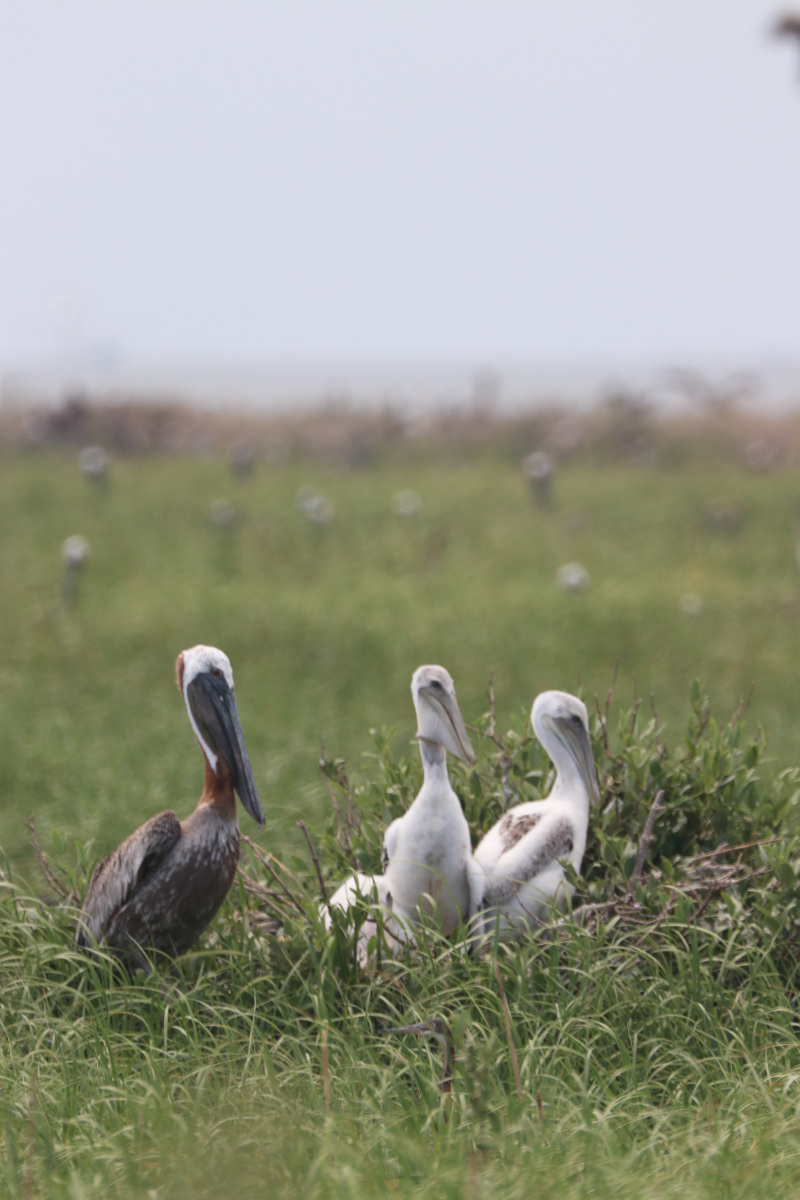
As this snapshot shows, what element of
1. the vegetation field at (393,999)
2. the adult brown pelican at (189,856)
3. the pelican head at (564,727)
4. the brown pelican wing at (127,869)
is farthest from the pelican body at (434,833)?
the brown pelican wing at (127,869)

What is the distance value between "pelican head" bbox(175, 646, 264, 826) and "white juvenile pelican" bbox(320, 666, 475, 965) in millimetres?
457

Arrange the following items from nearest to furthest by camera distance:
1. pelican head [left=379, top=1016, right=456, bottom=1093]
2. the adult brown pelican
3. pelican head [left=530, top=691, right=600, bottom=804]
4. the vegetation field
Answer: the vegetation field, pelican head [left=379, top=1016, right=456, bottom=1093], the adult brown pelican, pelican head [left=530, top=691, right=600, bottom=804]

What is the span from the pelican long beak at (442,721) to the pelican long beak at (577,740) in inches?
11.6

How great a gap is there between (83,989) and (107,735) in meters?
5.09

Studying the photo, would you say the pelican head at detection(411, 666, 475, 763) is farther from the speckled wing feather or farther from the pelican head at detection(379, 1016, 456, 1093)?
the pelican head at detection(379, 1016, 456, 1093)

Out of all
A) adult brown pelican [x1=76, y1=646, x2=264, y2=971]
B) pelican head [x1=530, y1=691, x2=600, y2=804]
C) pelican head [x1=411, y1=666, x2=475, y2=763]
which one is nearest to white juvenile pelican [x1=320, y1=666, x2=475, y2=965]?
pelican head [x1=411, y1=666, x2=475, y2=763]

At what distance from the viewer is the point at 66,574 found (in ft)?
39.1

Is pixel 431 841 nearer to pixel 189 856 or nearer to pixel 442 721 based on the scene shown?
pixel 442 721

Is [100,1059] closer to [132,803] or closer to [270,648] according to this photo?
[132,803]

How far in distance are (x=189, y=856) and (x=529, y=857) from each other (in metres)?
0.94

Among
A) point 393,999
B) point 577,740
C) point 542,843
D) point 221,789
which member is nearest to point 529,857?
point 542,843

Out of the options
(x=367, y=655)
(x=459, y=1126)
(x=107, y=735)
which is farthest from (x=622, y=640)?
(x=459, y=1126)

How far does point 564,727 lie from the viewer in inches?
158

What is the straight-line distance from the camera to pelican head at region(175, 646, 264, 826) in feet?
12.6
